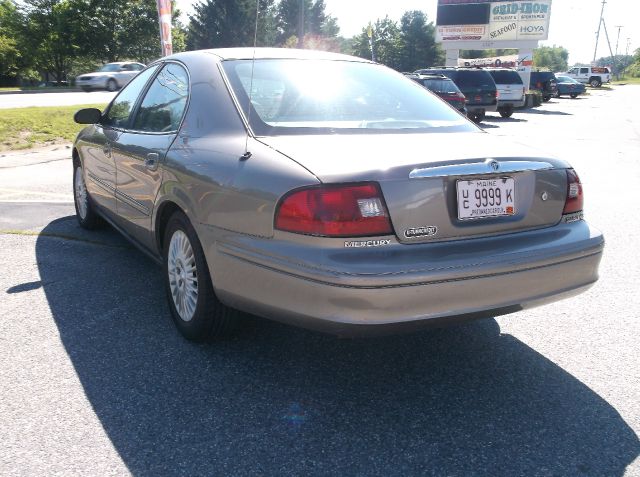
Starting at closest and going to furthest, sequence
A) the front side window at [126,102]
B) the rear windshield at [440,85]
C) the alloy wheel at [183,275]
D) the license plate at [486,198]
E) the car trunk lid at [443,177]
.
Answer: the car trunk lid at [443,177], the license plate at [486,198], the alloy wheel at [183,275], the front side window at [126,102], the rear windshield at [440,85]

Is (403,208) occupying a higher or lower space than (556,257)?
higher

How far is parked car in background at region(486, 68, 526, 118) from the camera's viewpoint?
2317 centimetres

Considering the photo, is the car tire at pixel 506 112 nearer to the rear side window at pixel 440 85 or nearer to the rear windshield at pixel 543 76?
the rear side window at pixel 440 85

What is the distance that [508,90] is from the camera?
2331 cm

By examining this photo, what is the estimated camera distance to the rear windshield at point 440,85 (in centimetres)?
1719

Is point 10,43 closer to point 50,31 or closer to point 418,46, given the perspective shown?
point 50,31

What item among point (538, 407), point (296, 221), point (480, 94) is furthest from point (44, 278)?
point (480, 94)

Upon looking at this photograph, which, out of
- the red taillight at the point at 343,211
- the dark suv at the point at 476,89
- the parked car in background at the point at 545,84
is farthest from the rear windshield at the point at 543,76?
the red taillight at the point at 343,211

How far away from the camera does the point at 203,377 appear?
2908 millimetres

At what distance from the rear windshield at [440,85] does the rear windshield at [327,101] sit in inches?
556

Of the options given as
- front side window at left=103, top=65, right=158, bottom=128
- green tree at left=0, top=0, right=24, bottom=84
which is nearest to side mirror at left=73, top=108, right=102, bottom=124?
front side window at left=103, top=65, right=158, bottom=128

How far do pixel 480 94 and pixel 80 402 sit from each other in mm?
19500

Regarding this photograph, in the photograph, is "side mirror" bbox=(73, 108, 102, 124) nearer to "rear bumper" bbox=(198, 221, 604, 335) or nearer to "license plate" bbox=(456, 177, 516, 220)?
"rear bumper" bbox=(198, 221, 604, 335)

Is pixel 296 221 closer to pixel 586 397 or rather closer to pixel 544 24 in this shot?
pixel 586 397
